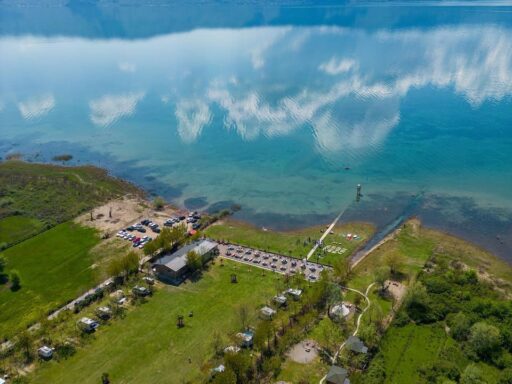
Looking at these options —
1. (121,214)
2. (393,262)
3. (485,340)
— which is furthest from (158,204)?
(485,340)

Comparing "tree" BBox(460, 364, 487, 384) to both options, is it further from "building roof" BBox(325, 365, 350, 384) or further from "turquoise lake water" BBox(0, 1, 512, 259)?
"turquoise lake water" BBox(0, 1, 512, 259)

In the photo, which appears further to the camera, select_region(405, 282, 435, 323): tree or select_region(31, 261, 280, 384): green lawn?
select_region(405, 282, 435, 323): tree

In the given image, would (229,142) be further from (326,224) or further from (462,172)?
(462,172)

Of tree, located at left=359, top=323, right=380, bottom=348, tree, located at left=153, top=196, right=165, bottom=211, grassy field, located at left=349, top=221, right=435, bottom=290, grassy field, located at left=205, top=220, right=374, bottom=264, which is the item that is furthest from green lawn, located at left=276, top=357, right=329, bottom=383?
tree, located at left=153, top=196, right=165, bottom=211

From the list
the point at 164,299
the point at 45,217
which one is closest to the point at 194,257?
the point at 164,299

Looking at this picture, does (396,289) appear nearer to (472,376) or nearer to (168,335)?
(472,376)
